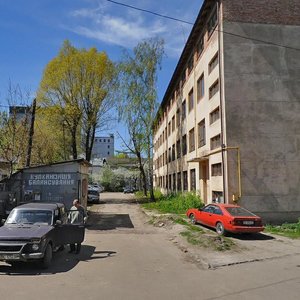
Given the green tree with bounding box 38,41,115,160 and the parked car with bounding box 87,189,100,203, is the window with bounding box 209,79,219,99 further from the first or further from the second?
the parked car with bounding box 87,189,100,203

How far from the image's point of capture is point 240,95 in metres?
25.2

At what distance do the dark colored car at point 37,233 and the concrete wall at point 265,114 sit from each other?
1357 centimetres

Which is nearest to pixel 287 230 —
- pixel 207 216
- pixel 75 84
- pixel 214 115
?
pixel 207 216

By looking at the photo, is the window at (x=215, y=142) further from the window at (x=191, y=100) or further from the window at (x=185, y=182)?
the window at (x=185, y=182)

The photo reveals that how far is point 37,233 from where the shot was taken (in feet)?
37.4

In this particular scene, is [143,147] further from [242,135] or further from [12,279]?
[12,279]

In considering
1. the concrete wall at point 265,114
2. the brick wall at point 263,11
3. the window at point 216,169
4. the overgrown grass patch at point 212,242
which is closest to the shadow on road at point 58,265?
the overgrown grass patch at point 212,242

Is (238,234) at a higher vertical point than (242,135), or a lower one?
lower

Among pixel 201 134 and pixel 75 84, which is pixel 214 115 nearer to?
pixel 201 134

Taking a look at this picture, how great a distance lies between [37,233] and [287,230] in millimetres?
14795

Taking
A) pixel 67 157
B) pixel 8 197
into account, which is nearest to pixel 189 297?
pixel 8 197

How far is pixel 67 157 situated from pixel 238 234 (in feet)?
105

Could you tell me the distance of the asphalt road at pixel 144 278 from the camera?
840 centimetres

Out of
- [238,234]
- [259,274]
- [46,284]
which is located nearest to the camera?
[46,284]
